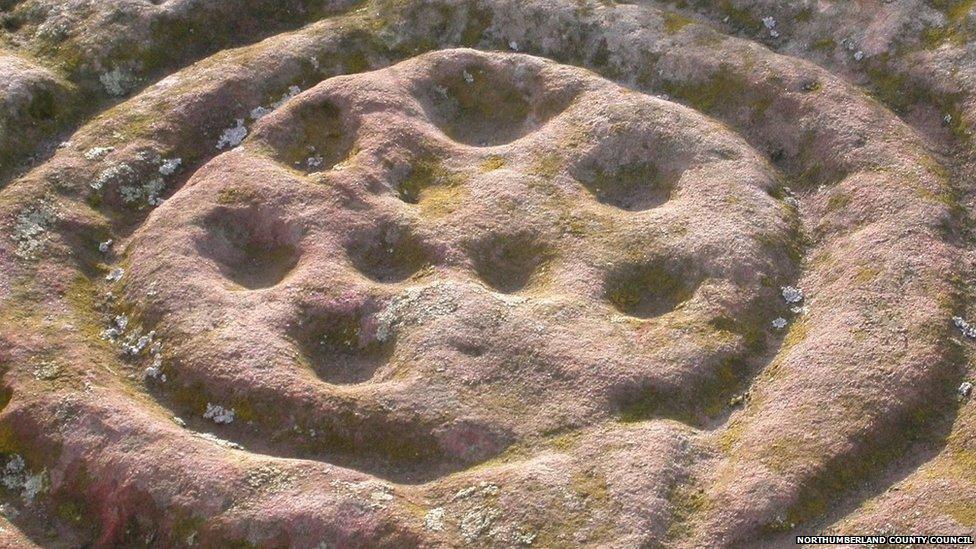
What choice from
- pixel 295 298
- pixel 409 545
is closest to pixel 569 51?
pixel 295 298

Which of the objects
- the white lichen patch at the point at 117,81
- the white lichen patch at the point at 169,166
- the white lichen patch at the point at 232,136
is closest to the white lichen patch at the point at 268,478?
the white lichen patch at the point at 169,166

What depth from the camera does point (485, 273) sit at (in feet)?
92.5

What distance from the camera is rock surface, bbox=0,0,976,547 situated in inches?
893

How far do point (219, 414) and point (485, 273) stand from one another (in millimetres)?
7712

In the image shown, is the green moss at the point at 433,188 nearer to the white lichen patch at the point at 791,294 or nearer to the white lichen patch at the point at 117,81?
the white lichen patch at the point at 791,294

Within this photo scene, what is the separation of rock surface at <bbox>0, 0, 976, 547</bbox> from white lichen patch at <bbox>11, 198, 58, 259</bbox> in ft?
0.28

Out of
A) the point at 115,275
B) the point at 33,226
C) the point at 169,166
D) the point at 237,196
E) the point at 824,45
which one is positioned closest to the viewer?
the point at 115,275

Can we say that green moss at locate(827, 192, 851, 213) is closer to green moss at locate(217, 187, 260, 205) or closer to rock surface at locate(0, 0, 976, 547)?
rock surface at locate(0, 0, 976, 547)

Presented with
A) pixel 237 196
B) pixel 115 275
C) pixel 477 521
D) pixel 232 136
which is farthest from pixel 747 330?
pixel 232 136

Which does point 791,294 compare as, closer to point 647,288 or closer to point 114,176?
point 647,288

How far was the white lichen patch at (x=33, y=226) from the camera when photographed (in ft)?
94.8

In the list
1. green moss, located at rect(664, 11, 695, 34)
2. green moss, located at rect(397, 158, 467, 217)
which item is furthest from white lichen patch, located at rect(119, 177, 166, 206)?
green moss, located at rect(664, 11, 695, 34)

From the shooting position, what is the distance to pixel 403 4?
38.1 metres

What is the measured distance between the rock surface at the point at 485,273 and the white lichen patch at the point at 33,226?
86 millimetres
